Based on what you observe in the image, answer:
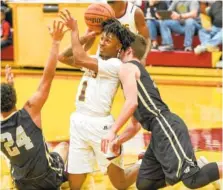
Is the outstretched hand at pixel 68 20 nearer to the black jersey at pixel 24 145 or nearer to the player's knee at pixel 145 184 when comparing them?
the black jersey at pixel 24 145

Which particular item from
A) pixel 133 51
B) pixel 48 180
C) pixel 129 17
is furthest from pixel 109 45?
pixel 129 17

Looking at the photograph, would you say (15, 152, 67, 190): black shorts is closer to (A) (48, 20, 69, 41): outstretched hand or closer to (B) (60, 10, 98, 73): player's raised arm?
(B) (60, 10, 98, 73): player's raised arm

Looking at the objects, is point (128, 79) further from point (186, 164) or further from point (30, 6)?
point (30, 6)

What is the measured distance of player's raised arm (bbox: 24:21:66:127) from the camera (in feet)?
15.6

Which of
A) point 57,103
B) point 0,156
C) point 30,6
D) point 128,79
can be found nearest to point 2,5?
point 30,6

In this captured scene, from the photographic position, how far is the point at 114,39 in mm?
4934

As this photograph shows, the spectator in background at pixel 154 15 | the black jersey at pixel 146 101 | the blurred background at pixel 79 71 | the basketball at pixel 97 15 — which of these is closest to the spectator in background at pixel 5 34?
the blurred background at pixel 79 71

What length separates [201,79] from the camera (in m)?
11.2

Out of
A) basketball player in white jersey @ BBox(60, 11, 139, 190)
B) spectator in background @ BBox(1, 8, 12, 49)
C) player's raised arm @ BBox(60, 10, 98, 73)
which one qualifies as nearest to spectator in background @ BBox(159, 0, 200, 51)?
spectator in background @ BBox(1, 8, 12, 49)

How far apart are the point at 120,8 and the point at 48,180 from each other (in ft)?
8.67

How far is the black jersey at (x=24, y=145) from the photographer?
4.90 metres

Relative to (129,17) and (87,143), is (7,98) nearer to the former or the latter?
(87,143)

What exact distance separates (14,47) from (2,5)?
1049 millimetres

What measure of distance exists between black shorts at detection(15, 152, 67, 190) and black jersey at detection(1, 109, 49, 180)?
50 mm
